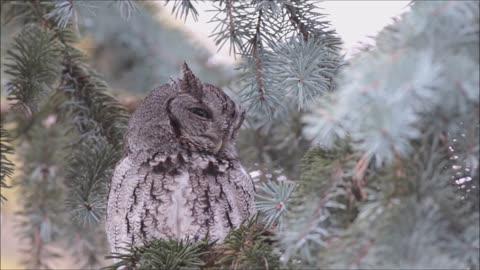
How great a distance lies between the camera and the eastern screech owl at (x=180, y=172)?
6.15 feet

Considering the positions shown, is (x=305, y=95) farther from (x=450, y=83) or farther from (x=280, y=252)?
(x=450, y=83)

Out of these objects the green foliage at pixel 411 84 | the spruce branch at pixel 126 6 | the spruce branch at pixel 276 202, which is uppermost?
the spruce branch at pixel 126 6

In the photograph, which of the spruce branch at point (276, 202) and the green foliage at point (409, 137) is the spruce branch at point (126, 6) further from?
the green foliage at point (409, 137)

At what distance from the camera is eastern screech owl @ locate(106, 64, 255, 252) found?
187 cm

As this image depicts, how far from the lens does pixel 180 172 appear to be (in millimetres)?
1917

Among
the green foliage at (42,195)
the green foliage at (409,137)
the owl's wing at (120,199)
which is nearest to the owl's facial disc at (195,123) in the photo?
the owl's wing at (120,199)

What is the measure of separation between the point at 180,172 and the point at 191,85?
0.92 ft

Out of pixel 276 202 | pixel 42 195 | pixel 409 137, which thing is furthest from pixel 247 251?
pixel 42 195

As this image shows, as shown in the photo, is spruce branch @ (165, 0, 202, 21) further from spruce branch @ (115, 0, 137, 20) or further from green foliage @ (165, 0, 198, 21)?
spruce branch @ (115, 0, 137, 20)

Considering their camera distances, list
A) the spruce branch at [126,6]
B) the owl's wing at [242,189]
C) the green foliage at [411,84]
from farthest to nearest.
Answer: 1. the owl's wing at [242,189]
2. the spruce branch at [126,6]
3. the green foliage at [411,84]

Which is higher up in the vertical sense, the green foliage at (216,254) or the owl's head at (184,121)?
the owl's head at (184,121)

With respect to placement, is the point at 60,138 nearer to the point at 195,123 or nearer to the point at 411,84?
the point at 195,123

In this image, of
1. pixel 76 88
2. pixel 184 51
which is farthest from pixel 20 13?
pixel 184 51

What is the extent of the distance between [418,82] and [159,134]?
1.23m
